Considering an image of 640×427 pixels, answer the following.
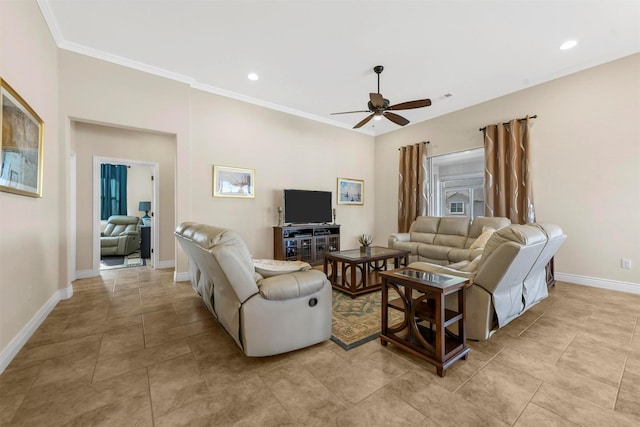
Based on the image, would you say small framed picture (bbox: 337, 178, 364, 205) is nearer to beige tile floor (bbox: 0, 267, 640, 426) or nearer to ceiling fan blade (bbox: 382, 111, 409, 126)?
ceiling fan blade (bbox: 382, 111, 409, 126)

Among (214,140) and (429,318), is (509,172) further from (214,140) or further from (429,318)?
(214,140)

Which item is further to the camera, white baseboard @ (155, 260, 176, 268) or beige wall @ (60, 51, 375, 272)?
white baseboard @ (155, 260, 176, 268)

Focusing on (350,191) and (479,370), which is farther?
(350,191)

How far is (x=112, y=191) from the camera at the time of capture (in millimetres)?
7254

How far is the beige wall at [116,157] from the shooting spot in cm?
441

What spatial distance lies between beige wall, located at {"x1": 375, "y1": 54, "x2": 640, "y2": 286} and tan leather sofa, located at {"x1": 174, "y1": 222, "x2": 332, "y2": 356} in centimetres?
420

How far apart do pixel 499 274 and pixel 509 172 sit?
10.9 ft

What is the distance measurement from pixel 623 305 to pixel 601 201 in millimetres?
1485

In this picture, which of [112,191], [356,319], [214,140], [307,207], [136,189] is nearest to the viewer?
[356,319]

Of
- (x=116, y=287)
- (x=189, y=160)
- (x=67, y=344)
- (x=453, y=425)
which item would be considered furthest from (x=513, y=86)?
(x=116, y=287)

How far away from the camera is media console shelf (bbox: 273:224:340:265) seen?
16.4 ft

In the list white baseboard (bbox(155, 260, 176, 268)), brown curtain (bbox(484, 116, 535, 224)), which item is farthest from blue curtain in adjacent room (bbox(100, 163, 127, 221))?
brown curtain (bbox(484, 116, 535, 224))

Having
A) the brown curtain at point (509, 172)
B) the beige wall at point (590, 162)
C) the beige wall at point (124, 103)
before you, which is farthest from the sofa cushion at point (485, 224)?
the beige wall at point (124, 103)

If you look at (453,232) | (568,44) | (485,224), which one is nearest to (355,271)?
(453,232)
